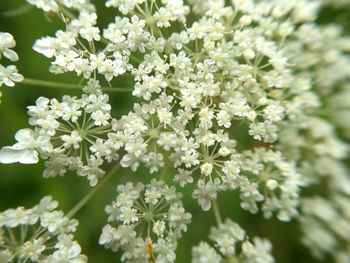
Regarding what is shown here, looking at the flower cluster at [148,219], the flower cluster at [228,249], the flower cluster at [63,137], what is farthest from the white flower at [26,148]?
the flower cluster at [228,249]

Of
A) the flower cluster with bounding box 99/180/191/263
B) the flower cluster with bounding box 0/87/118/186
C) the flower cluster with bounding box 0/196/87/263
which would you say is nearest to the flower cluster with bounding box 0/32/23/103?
the flower cluster with bounding box 0/87/118/186

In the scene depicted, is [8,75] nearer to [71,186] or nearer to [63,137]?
[63,137]

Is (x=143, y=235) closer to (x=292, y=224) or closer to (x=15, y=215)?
(x=15, y=215)

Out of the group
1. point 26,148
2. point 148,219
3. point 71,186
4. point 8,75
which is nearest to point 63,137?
point 26,148

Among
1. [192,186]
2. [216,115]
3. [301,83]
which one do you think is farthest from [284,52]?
[192,186]

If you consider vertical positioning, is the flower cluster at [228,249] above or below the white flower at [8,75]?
below

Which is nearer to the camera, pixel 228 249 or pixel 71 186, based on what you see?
pixel 228 249

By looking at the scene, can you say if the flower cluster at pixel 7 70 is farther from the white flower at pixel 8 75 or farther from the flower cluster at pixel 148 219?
the flower cluster at pixel 148 219
